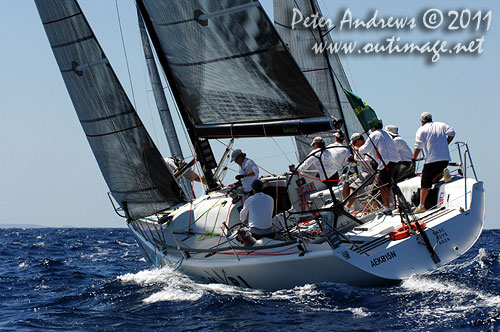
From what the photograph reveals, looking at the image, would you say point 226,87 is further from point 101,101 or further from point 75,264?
point 75,264

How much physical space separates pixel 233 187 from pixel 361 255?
126 inches

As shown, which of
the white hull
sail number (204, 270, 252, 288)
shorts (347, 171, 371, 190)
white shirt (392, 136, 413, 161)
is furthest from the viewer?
white shirt (392, 136, 413, 161)

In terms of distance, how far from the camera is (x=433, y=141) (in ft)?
27.5

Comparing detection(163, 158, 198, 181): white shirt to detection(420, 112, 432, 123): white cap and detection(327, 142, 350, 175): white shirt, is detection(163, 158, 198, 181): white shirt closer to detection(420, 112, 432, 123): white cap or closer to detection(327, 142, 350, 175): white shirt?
detection(327, 142, 350, 175): white shirt

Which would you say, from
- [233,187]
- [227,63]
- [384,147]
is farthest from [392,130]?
[227,63]

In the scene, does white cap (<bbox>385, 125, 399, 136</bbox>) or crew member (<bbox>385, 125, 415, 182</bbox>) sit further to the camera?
white cap (<bbox>385, 125, 399, 136</bbox>)

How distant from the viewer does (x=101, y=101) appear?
10.6 metres

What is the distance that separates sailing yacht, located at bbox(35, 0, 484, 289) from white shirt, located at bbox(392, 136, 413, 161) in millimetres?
380

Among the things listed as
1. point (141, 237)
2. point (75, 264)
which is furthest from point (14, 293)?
point (75, 264)

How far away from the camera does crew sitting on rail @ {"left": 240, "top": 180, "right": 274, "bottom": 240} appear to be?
25.2ft

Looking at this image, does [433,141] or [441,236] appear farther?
[433,141]

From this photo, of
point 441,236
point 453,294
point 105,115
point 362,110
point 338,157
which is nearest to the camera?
point 453,294

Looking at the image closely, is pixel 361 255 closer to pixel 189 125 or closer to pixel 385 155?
pixel 385 155

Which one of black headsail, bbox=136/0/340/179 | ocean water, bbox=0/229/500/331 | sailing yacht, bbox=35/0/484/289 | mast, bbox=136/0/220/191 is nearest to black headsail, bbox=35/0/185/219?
sailing yacht, bbox=35/0/484/289
